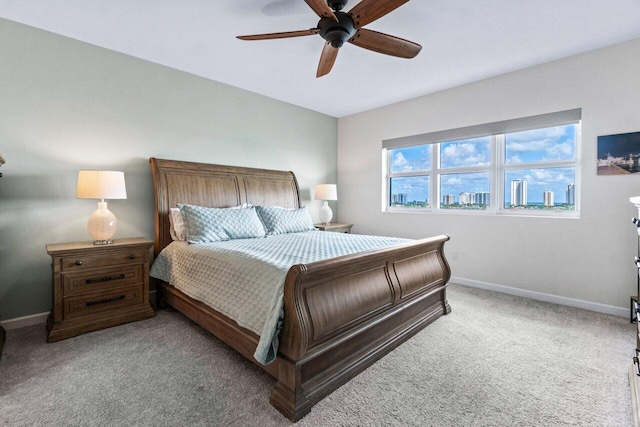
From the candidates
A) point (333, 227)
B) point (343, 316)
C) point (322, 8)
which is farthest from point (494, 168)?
point (343, 316)

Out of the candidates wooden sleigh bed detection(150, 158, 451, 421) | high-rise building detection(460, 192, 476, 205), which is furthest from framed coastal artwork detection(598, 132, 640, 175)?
wooden sleigh bed detection(150, 158, 451, 421)

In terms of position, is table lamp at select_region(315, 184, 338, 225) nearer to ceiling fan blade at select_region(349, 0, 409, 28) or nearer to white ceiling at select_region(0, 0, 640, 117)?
white ceiling at select_region(0, 0, 640, 117)

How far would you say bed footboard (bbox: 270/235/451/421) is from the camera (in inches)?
61.9

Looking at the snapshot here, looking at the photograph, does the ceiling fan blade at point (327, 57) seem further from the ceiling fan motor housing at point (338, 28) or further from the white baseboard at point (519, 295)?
the white baseboard at point (519, 295)

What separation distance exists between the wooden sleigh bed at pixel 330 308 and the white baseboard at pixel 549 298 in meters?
1.15

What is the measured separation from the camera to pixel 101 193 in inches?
100

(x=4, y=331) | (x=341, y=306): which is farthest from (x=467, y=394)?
(x=4, y=331)

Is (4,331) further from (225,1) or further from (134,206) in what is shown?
(225,1)

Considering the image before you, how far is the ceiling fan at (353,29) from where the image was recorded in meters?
1.86

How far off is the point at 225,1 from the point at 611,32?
3.30 metres

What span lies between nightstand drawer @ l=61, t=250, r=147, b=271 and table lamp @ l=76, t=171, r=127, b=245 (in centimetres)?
16

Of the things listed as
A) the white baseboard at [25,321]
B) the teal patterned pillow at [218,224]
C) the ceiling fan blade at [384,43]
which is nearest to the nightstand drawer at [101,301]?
the white baseboard at [25,321]

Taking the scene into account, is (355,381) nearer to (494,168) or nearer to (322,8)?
(322,8)

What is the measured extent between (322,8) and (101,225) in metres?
2.47
